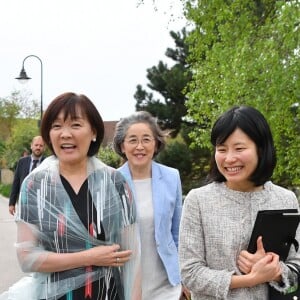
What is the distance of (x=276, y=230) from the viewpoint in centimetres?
219

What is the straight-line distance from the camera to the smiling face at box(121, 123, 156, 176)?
143 inches

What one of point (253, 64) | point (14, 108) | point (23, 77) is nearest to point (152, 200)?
point (253, 64)

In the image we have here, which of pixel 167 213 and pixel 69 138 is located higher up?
pixel 69 138

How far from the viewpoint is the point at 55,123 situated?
242 cm

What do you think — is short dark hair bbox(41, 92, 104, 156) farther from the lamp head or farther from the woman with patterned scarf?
the lamp head

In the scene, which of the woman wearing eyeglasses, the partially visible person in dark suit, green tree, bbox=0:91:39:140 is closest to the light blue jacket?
the woman wearing eyeglasses

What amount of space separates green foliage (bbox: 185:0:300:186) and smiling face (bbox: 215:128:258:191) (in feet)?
20.8

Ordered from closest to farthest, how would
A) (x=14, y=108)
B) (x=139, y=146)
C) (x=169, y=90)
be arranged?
1. (x=139, y=146)
2. (x=169, y=90)
3. (x=14, y=108)

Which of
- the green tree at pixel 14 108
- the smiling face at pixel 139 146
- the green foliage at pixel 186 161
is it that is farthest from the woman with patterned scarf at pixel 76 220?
the green tree at pixel 14 108

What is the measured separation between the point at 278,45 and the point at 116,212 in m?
7.12

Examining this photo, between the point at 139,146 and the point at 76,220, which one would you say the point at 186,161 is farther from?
the point at 76,220

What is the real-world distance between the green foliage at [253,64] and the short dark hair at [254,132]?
247 inches

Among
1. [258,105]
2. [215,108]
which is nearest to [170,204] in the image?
[258,105]

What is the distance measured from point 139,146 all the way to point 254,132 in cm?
145
